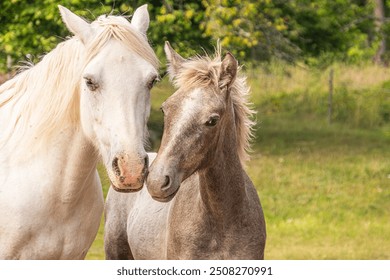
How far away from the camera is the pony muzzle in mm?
4832

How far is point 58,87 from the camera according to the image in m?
5.37

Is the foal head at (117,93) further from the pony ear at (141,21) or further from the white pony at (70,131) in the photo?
the pony ear at (141,21)

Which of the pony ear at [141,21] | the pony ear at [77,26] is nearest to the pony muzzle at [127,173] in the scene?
the pony ear at [77,26]

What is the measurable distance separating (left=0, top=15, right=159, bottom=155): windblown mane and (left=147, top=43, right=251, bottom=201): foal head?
30cm

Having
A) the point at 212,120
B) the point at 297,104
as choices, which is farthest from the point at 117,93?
the point at 297,104

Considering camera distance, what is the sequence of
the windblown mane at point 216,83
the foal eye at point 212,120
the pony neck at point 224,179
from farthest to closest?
the pony neck at point 224,179 < the windblown mane at point 216,83 < the foal eye at point 212,120

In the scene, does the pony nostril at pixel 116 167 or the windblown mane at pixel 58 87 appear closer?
the pony nostril at pixel 116 167

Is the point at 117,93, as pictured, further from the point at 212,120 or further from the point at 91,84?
the point at 212,120

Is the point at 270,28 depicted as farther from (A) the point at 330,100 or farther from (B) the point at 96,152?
(B) the point at 96,152

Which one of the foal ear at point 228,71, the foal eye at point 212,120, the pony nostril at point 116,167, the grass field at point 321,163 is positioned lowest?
the grass field at point 321,163

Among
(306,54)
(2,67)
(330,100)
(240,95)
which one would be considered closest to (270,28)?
(306,54)

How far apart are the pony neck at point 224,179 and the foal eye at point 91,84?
96 centimetres

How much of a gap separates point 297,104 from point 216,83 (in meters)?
16.7

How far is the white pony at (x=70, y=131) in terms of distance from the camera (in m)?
5.01
